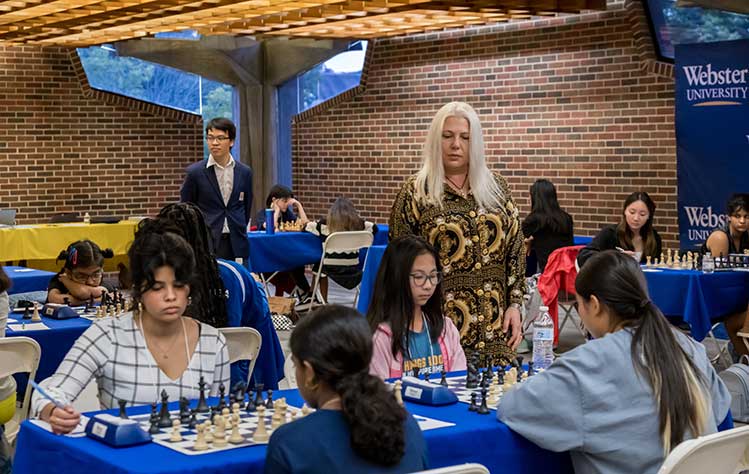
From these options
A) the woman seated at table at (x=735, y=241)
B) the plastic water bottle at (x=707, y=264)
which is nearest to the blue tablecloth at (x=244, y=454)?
the plastic water bottle at (x=707, y=264)

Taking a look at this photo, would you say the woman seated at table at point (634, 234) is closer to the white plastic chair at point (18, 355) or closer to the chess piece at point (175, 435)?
the white plastic chair at point (18, 355)

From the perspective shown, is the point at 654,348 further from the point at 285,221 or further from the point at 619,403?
the point at 285,221

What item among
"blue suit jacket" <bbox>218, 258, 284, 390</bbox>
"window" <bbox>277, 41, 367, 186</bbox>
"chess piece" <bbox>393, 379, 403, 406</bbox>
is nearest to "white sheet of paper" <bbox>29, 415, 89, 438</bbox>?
"chess piece" <bbox>393, 379, 403, 406</bbox>

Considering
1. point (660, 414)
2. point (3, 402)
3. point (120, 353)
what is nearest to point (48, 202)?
point (3, 402)

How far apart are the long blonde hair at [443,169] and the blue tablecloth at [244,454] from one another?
1222mm

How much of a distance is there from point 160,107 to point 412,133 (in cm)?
330

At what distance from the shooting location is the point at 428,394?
3344 mm

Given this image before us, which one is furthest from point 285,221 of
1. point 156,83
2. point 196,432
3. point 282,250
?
point 196,432

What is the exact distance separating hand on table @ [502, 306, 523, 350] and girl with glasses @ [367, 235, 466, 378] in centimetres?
48

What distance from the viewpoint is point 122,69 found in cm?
1446

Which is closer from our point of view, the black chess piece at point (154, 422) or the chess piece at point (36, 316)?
the black chess piece at point (154, 422)

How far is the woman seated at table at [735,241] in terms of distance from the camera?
7770 millimetres

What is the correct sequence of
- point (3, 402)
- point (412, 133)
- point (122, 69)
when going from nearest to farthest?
point (3, 402) < point (412, 133) < point (122, 69)

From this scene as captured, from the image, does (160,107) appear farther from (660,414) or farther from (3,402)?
(660,414)
